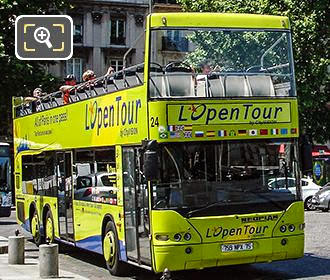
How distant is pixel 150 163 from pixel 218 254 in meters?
1.84

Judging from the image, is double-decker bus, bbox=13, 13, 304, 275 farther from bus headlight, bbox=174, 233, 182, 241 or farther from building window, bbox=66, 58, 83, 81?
building window, bbox=66, 58, 83, 81

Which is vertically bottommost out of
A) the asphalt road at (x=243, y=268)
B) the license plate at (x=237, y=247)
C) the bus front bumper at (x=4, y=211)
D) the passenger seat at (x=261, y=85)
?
the asphalt road at (x=243, y=268)

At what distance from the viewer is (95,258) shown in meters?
17.2

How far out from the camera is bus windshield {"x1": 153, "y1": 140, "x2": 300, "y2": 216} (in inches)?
468

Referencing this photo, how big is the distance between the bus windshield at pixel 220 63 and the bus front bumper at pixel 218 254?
235 cm

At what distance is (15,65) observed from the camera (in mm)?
35438

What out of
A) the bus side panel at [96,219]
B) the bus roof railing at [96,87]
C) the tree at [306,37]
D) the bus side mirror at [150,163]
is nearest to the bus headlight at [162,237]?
the bus side mirror at [150,163]

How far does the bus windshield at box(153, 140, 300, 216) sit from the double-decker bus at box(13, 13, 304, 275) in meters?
0.02

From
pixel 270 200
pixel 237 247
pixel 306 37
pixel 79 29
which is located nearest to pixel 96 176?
pixel 237 247

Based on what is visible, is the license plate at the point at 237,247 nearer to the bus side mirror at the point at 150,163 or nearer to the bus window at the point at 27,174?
the bus side mirror at the point at 150,163

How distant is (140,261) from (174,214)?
A: 1.28m

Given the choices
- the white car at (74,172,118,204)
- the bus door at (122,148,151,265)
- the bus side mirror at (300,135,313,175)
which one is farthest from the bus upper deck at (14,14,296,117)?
the white car at (74,172,118,204)

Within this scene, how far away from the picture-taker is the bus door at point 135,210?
1224 centimetres

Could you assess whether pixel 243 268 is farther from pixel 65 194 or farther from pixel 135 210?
pixel 65 194
